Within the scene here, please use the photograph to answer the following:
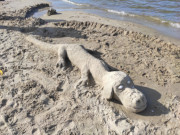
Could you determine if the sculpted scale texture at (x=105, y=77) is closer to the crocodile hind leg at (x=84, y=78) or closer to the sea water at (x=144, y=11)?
the crocodile hind leg at (x=84, y=78)

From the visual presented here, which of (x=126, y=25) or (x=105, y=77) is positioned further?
(x=126, y=25)

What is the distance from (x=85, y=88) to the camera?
13.9 feet

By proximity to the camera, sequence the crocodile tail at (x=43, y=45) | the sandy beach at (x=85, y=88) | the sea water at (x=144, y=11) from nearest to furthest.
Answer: the sandy beach at (x=85, y=88)
the crocodile tail at (x=43, y=45)
the sea water at (x=144, y=11)

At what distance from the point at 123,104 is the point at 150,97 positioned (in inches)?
27.9

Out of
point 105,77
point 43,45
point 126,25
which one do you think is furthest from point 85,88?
point 126,25

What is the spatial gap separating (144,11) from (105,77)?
7.49 metres

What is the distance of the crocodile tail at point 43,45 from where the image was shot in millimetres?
5733

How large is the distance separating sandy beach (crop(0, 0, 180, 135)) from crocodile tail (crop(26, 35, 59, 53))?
0.45 ft

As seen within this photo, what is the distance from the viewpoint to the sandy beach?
11.1 ft

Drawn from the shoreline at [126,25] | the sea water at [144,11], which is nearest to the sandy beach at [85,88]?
the shoreline at [126,25]

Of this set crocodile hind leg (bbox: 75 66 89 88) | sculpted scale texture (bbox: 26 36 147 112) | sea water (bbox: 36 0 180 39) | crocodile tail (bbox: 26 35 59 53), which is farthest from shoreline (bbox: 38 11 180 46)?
crocodile hind leg (bbox: 75 66 89 88)

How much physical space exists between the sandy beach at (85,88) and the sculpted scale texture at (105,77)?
0.18 meters

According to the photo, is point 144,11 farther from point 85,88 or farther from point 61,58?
point 85,88

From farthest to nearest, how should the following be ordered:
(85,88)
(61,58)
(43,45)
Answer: (43,45) → (61,58) → (85,88)
